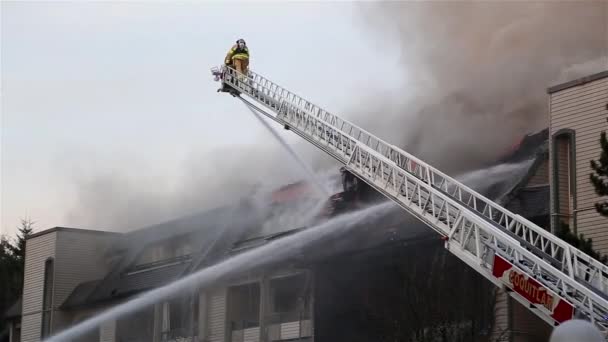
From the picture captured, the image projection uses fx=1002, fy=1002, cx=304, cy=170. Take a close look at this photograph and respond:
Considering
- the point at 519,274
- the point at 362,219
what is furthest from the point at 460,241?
the point at 362,219

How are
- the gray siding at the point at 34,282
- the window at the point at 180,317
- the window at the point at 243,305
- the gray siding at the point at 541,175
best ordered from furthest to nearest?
the gray siding at the point at 34,282 < the window at the point at 180,317 < the window at the point at 243,305 < the gray siding at the point at 541,175

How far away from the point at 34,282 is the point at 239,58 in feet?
51.2

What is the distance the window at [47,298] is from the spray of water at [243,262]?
3.14 m

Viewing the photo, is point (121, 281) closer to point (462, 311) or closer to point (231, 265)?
point (231, 265)

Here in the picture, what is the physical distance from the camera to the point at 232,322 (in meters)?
28.0

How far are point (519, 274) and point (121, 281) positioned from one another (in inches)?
783

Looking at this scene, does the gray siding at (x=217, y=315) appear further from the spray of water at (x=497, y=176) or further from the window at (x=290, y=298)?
the spray of water at (x=497, y=176)

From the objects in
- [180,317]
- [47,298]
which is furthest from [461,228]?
[47,298]

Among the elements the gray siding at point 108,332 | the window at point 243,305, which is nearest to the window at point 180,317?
the window at point 243,305

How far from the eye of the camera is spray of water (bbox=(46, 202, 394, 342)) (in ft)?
78.0

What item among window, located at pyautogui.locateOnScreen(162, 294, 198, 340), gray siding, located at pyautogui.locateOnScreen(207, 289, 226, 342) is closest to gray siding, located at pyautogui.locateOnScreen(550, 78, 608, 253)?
gray siding, located at pyautogui.locateOnScreen(207, 289, 226, 342)

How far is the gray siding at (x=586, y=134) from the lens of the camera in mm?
18453

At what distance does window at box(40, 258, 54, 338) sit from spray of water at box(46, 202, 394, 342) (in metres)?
3.14

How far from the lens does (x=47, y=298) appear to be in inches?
1415
